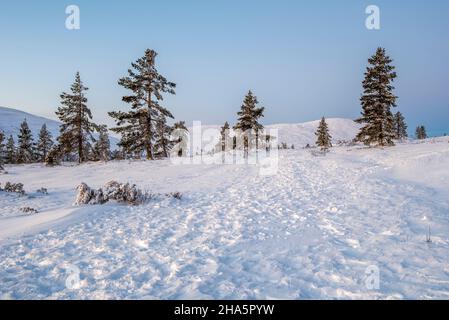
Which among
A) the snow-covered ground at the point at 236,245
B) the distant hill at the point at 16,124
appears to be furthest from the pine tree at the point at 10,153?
the distant hill at the point at 16,124

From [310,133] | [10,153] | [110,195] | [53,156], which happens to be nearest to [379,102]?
[110,195]

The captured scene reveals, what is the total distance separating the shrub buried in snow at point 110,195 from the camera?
30.9ft

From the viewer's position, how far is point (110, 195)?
9.83 m

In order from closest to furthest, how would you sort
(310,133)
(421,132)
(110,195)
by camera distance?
(110,195) < (421,132) < (310,133)

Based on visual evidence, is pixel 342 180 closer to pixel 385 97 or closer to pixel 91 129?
pixel 385 97

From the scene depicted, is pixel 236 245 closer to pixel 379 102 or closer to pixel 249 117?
pixel 379 102

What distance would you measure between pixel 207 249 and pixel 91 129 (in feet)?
108

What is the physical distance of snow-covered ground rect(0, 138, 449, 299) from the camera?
13.7 ft

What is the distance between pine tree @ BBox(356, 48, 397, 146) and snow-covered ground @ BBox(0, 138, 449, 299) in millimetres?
17441

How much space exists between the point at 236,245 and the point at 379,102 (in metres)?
27.1

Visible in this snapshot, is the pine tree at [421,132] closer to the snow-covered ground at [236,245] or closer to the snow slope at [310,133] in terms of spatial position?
the snow slope at [310,133]

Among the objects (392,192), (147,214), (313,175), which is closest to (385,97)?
(313,175)

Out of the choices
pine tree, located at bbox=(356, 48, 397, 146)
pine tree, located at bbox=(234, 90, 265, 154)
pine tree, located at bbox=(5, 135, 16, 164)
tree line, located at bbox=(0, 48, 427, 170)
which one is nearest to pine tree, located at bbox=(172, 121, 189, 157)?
tree line, located at bbox=(0, 48, 427, 170)
